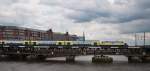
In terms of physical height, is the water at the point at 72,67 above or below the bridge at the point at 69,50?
below

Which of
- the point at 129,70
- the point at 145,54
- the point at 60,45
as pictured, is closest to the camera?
the point at 129,70

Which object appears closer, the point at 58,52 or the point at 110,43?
the point at 58,52

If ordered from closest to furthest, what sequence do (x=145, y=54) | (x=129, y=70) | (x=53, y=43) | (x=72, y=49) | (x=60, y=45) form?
1. (x=129, y=70)
2. (x=145, y=54)
3. (x=72, y=49)
4. (x=60, y=45)
5. (x=53, y=43)

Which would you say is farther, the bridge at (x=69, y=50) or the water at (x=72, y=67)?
the bridge at (x=69, y=50)

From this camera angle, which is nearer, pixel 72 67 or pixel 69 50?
pixel 72 67

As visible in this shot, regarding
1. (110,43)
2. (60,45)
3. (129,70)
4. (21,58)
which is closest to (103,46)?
(110,43)

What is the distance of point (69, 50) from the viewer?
147 meters

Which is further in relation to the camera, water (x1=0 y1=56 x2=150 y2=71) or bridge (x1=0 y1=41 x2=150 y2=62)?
bridge (x1=0 y1=41 x2=150 y2=62)

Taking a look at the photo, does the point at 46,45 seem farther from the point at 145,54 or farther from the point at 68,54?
the point at 145,54

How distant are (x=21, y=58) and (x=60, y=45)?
20.2 metres

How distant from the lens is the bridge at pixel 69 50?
468 feet

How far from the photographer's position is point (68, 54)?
14088cm

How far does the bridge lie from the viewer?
14250cm

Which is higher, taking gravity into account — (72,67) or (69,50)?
(69,50)
